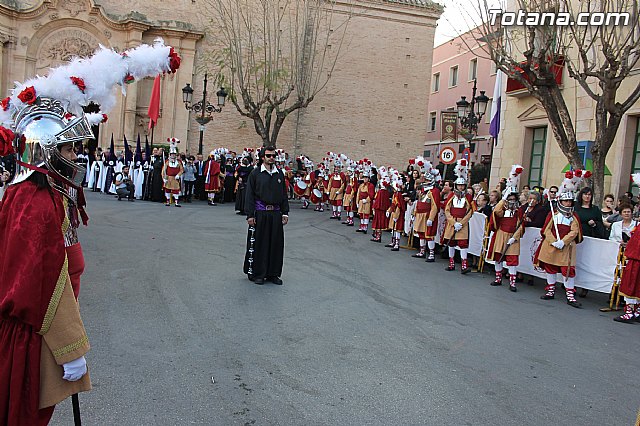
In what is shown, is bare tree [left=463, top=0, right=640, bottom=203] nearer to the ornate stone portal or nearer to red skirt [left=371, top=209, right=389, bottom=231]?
red skirt [left=371, top=209, right=389, bottom=231]

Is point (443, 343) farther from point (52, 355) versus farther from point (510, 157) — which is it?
point (510, 157)

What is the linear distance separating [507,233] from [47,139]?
9.54 m

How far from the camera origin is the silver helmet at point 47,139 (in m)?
3.05

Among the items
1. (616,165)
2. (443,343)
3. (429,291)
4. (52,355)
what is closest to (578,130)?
(616,165)

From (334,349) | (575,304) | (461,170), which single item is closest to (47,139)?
→ (334,349)

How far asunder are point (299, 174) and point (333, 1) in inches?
493

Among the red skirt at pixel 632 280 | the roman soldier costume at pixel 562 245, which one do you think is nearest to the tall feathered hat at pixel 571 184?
the roman soldier costume at pixel 562 245

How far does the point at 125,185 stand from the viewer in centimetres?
2159

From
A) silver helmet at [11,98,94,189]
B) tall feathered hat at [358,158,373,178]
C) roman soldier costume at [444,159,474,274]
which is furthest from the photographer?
tall feathered hat at [358,158,373,178]

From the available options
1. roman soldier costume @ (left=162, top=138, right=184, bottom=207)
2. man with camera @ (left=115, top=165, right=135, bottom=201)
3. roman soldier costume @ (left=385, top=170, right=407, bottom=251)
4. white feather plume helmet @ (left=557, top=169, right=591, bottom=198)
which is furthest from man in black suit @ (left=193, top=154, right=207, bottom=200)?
white feather plume helmet @ (left=557, top=169, right=591, bottom=198)

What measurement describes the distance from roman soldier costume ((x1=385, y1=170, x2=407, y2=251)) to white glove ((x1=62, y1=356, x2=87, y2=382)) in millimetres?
12059

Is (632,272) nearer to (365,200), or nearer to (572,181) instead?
(572,181)

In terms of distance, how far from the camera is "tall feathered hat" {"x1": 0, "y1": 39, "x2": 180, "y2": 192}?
3.09 meters

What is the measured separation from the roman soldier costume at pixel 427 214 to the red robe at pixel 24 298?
10.9 m
